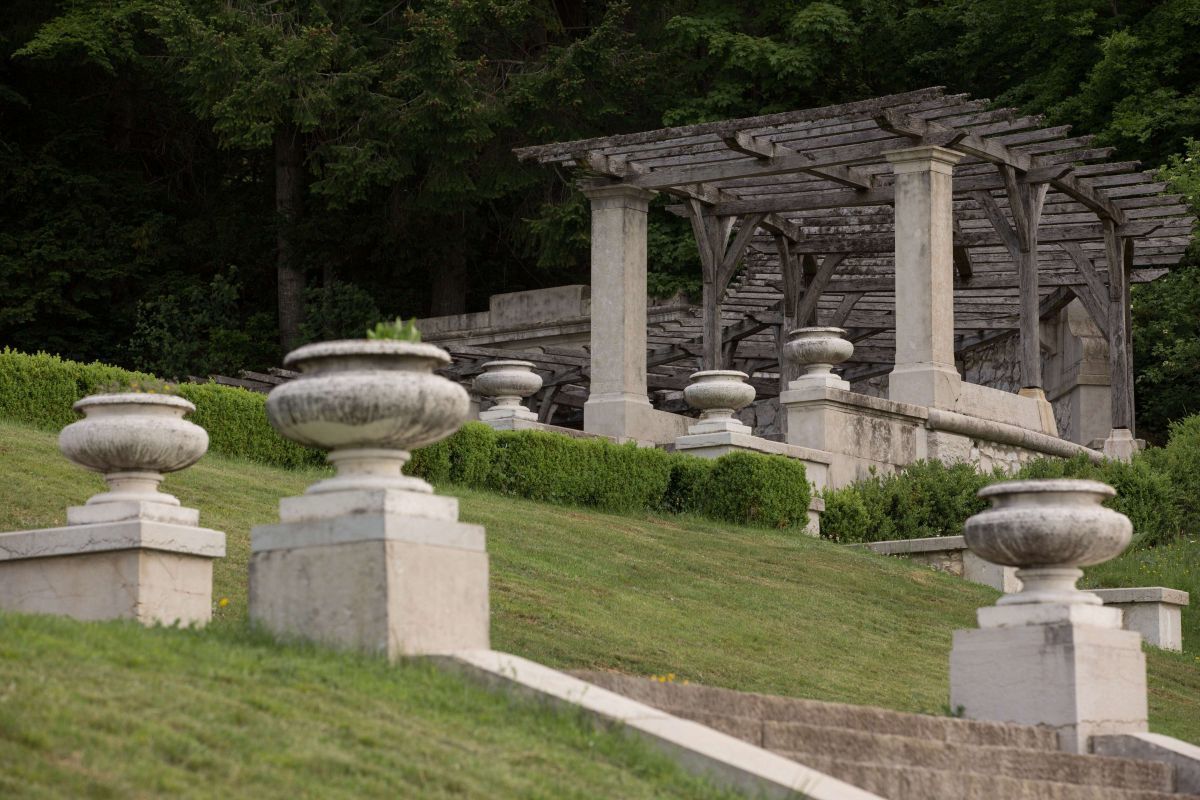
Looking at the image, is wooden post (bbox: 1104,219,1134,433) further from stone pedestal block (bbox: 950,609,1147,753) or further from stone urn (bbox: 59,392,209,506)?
stone urn (bbox: 59,392,209,506)

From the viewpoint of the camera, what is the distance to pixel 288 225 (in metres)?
36.7

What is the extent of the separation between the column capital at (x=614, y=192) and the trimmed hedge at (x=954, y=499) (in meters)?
5.22

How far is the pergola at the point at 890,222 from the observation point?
21797mm

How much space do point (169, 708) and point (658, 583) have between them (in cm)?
814

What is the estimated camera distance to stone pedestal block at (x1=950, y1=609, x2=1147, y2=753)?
32.1 feet

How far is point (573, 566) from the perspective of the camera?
47.6ft

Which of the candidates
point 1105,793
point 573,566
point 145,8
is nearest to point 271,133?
point 145,8

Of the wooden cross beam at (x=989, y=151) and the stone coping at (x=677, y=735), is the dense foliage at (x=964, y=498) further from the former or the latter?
the stone coping at (x=677, y=735)

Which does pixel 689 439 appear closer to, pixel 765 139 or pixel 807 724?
pixel 765 139

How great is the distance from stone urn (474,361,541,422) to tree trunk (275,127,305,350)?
16634 millimetres

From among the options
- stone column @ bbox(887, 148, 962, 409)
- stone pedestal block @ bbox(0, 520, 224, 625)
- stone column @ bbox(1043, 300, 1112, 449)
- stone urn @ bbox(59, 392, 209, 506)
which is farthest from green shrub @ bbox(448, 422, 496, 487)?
stone column @ bbox(1043, 300, 1112, 449)

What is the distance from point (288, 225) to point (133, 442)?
27.4 meters

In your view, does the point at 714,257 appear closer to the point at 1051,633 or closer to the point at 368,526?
the point at 1051,633

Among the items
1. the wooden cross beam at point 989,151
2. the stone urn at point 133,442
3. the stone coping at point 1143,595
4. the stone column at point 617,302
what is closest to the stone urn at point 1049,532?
the stone urn at point 133,442
